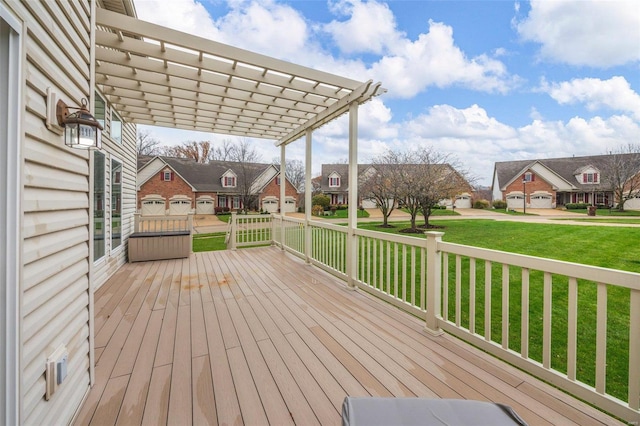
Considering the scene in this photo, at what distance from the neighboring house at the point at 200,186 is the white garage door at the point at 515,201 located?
21542 mm

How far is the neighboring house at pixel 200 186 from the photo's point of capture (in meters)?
21.2

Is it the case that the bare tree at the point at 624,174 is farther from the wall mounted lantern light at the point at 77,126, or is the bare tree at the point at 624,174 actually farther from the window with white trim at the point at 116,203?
the window with white trim at the point at 116,203

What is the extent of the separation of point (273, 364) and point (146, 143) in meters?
29.3

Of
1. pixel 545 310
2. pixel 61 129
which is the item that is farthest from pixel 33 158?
pixel 545 310

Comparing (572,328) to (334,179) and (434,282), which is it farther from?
(334,179)

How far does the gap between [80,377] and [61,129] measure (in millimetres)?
1543

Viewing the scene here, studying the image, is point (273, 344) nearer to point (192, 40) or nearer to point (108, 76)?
point (192, 40)

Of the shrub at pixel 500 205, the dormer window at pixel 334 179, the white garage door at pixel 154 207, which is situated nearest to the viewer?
the white garage door at pixel 154 207

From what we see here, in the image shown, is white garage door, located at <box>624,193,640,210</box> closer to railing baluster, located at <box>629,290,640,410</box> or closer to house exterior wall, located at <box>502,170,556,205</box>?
house exterior wall, located at <box>502,170,556,205</box>

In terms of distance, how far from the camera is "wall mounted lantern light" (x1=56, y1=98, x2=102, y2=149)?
1.49 meters

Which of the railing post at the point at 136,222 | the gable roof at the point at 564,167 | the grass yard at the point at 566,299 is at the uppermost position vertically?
the gable roof at the point at 564,167

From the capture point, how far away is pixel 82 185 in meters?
1.79

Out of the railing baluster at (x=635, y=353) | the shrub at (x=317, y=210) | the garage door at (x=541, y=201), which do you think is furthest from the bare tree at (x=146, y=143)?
the garage door at (x=541, y=201)

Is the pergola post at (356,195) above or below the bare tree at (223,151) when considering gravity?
below
